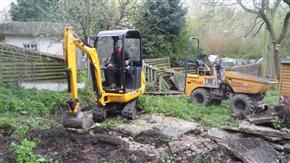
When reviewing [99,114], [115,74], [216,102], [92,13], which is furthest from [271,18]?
[99,114]

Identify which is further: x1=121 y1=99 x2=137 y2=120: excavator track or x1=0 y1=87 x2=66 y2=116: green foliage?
x1=0 y1=87 x2=66 y2=116: green foliage

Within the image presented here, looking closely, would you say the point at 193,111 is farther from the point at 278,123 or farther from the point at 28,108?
the point at 28,108

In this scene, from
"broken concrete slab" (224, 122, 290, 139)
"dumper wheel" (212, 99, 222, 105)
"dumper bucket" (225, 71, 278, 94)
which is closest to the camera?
"broken concrete slab" (224, 122, 290, 139)

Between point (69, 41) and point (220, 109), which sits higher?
point (69, 41)

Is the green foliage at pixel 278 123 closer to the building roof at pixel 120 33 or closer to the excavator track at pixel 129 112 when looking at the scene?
the excavator track at pixel 129 112

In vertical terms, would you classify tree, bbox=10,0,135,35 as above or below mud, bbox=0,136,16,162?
above

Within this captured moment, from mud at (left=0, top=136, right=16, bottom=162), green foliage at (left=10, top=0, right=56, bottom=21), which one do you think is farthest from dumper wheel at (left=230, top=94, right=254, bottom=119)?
green foliage at (left=10, top=0, right=56, bottom=21)

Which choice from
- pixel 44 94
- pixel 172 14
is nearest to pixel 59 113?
pixel 44 94

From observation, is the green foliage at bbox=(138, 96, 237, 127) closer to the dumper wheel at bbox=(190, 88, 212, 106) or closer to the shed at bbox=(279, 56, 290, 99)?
the dumper wheel at bbox=(190, 88, 212, 106)

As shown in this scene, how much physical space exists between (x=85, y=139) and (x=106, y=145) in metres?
0.40

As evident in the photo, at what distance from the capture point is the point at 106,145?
6.03 metres

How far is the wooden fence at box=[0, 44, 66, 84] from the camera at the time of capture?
399 inches

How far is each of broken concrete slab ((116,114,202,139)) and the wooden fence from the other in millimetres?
4313

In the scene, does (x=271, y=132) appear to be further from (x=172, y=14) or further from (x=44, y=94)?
(x=172, y=14)
